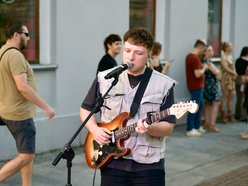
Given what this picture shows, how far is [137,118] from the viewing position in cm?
401

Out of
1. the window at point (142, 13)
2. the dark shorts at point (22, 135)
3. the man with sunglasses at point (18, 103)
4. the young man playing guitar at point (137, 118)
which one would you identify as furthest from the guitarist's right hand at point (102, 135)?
the window at point (142, 13)

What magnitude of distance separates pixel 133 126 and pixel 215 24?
10214 mm

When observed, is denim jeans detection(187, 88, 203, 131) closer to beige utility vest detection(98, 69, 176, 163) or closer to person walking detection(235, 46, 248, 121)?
person walking detection(235, 46, 248, 121)

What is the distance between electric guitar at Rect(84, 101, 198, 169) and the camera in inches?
149

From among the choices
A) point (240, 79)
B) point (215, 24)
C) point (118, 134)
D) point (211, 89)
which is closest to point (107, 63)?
point (211, 89)

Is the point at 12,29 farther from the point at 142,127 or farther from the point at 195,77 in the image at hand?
the point at 195,77

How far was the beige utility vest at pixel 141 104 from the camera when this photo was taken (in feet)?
13.1

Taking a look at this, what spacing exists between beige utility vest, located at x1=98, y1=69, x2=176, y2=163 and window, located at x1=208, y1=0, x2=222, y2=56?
9.58 metres

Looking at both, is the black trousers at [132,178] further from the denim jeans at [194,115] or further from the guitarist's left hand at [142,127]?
the denim jeans at [194,115]

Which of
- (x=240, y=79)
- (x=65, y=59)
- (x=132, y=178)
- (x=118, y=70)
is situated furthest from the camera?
(x=240, y=79)

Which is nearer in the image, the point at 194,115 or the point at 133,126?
the point at 133,126

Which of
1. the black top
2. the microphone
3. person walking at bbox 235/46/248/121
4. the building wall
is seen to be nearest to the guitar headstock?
the microphone

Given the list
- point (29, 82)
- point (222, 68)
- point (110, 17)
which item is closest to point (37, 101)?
point (29, 82)

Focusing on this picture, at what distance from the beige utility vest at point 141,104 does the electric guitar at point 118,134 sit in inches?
2.0
